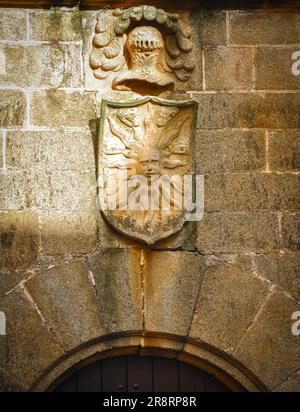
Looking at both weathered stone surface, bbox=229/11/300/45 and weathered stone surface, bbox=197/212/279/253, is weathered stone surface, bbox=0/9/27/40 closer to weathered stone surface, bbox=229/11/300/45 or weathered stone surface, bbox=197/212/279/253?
weathered stone surface, bbox=229/11/300/45

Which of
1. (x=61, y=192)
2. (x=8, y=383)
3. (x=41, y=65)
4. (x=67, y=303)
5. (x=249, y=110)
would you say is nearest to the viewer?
(x=8, y=383)

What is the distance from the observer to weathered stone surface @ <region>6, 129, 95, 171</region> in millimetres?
5195

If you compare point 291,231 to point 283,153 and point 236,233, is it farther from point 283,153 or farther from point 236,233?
point 283,153

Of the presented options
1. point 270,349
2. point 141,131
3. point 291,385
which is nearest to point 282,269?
point 270,349

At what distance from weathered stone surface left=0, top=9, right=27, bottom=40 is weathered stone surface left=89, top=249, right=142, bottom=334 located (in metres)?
1.38

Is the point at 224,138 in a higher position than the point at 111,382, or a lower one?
higher

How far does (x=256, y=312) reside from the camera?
5.16m

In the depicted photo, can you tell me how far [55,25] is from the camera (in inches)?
210

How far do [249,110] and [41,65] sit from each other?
4.16 ft

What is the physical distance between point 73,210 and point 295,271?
1345 millimetres

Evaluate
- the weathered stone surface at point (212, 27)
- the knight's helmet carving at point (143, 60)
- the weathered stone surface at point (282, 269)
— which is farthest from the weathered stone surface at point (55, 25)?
the weathered stone surface at point (282, 269)

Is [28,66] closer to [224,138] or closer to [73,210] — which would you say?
[73,210]

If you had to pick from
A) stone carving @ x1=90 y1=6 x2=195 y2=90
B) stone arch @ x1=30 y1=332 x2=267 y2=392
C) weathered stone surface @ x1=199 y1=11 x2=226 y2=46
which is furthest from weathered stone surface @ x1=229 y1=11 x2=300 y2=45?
stone arch @ x1=30 y1=332 x2=267 y2=392

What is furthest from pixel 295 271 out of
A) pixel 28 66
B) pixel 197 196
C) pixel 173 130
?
pixel 28 66
